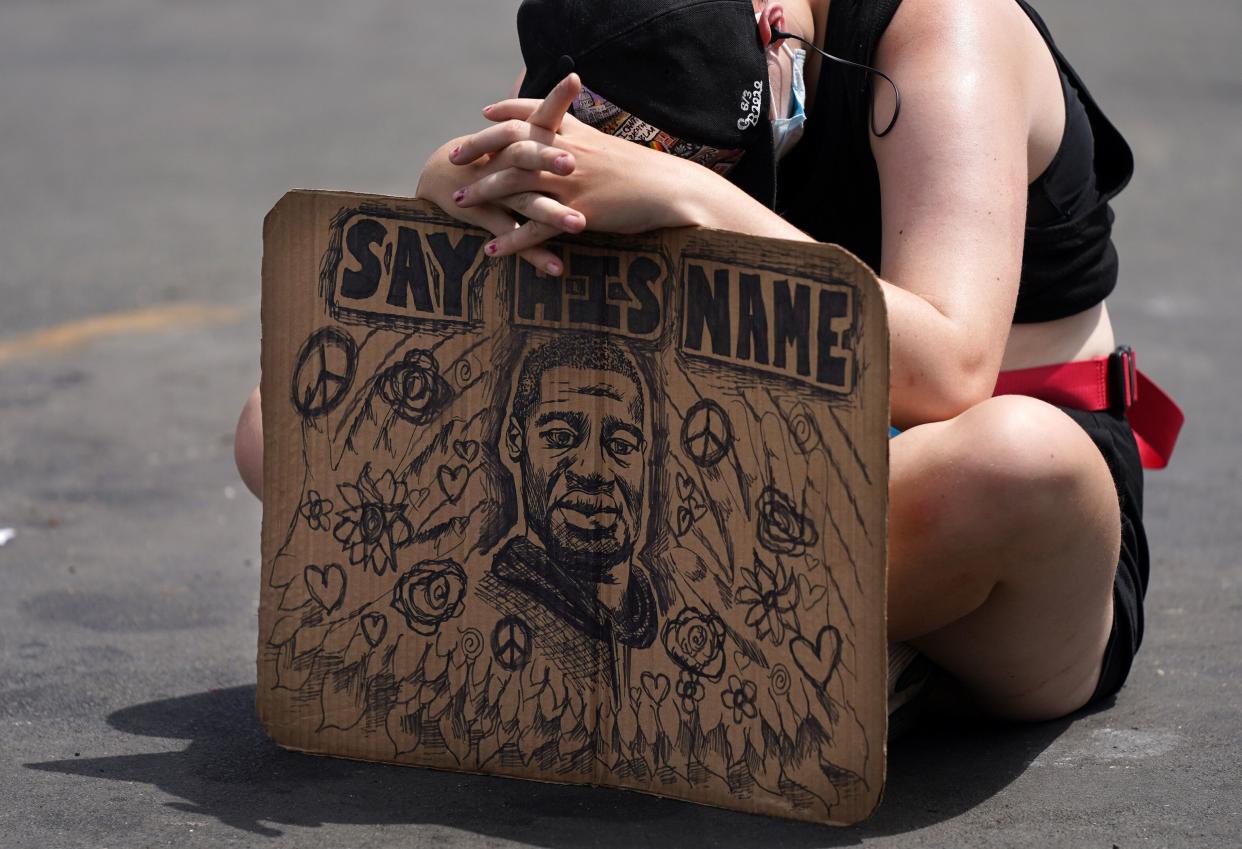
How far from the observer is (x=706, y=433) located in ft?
5.85

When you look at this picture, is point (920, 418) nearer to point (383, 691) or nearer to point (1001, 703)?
point (1001, 703)

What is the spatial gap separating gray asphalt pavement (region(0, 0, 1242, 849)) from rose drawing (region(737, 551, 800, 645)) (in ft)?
0.75

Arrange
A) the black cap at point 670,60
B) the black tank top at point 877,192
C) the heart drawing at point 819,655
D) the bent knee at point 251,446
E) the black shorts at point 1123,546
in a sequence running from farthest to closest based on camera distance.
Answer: the bent knee at point 251,446
the black shorts at point 1123,546
the black tank top at point 877,192
the black cap at point 670,60
the heart drawing at point 819,655

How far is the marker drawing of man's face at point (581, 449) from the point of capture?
6.02ft

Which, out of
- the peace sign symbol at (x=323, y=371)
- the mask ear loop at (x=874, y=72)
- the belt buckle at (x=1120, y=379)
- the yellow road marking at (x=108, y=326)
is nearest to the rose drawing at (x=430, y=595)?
the peace sign symbol at (x=323, y=371)

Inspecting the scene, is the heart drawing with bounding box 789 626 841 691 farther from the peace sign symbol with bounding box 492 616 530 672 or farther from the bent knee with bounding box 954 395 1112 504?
the peace sign symbol with bounding box 492 616 530 672

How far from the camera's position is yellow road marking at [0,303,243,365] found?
4.38 metres

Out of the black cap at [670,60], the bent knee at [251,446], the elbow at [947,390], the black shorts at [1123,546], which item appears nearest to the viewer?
the elbow at [947,390]

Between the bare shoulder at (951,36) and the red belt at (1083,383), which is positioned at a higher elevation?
the bare shoulder at (951,36)

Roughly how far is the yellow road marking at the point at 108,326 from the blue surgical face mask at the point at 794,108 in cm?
289

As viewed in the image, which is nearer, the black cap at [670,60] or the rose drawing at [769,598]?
the rose drawing at [769,598]

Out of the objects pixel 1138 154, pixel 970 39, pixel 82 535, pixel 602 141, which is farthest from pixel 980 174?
pixel 1138 154

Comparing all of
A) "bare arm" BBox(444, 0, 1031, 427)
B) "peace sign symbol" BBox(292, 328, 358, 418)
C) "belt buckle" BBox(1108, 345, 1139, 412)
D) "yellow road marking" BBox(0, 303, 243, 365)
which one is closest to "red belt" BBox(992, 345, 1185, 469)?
"belt buckle" BBox(1108, 345, 1139, 412)

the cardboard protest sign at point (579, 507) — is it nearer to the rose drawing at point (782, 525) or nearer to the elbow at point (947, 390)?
the rose drawing at point (782, 525)
